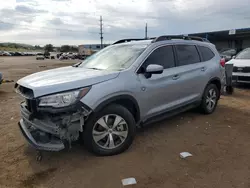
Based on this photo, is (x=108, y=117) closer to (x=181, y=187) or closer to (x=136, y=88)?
(x=136, y=88)

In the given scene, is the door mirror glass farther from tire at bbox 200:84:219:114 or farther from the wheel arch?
tire at bbox 200:84:219:114

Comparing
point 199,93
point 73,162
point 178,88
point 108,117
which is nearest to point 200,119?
point 199,93

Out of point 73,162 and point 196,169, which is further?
point 73,162

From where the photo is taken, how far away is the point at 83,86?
3.25 metres

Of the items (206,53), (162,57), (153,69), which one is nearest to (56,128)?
(153,69)

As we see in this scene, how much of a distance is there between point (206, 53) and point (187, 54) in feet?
2.69

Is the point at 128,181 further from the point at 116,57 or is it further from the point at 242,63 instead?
the point at 242,63

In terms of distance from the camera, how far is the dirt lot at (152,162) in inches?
118

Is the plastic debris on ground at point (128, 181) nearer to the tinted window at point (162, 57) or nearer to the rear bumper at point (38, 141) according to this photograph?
the rear bumper at point (38, 141)

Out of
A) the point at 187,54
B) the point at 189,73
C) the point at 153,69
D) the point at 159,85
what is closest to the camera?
the point at 153,69

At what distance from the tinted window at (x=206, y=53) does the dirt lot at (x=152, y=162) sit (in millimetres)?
1612

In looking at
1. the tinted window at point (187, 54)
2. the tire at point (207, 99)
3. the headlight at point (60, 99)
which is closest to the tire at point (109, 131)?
the headlight at point (60, 99)

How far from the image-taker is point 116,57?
438cm

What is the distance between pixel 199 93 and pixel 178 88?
3.01 ft
